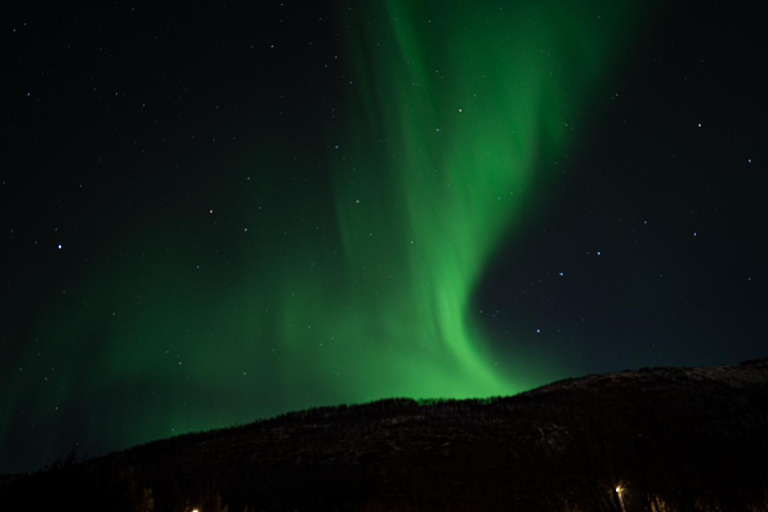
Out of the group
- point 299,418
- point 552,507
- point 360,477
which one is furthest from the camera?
point 299,418

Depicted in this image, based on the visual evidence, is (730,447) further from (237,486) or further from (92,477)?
(92,477)

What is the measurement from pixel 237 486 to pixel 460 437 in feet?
64.5

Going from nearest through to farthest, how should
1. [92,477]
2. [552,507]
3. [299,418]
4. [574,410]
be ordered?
[92,477]
[552,507]
[574,410]
[299,418]

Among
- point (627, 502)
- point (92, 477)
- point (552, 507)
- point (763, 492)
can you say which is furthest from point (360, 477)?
point (92, 477)

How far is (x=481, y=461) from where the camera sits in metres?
40.7

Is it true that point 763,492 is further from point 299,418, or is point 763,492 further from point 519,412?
point 299,418

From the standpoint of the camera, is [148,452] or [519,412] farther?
[148,452]

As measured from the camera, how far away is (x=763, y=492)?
27.8 m

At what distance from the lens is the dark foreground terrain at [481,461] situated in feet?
76.0

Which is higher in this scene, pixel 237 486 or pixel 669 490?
pixel 237 486

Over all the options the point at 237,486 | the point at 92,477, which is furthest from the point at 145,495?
the point at 237,486

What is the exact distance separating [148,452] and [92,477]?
5902 centimetres

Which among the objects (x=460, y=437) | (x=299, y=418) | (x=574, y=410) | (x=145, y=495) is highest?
(x=299, y=418)

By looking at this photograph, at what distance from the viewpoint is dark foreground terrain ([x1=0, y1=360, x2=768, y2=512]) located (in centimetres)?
2317
